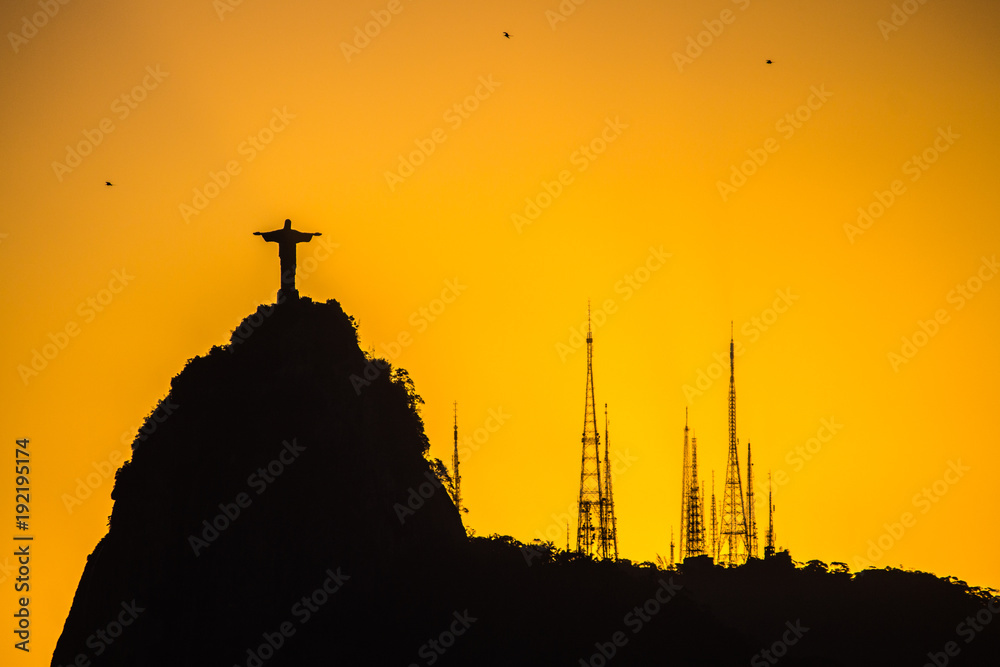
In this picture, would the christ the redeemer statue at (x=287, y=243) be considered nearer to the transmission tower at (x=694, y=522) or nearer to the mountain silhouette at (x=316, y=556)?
the mountain silhouette at (x=316, y=556)

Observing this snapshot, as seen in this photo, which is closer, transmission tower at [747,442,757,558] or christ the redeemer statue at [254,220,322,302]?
christ the redeemer statue at [254,220,322,302]

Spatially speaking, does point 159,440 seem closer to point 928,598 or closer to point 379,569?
point 379,569

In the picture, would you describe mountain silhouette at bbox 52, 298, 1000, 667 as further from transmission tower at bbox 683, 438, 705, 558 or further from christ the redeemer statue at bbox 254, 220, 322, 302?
transmission tower at bbox 683, 438, 705, 558

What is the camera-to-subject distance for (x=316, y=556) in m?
108

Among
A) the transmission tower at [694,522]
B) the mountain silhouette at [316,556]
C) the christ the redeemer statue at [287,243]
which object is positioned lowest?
the mountain silhouette at [316,556]

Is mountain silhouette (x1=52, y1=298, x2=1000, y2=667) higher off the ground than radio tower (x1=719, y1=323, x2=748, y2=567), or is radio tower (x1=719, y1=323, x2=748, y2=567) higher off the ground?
radio tower (x1=719, y1=323, x2=748, y2=567)

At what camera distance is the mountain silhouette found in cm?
10669

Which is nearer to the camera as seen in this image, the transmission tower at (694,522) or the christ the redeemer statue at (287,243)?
the christ the redeemer statue at (287,243)

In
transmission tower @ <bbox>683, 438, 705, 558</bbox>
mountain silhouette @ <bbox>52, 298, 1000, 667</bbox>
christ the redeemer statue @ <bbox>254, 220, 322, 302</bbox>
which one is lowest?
mountain silhouette @ <bbox>52, 298, 1000, 667</bbox>

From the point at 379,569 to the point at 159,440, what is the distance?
1486 cm

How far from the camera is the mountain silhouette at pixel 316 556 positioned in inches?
4200

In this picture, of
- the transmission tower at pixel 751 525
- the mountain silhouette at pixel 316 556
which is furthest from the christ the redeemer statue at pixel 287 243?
the transmission tower at pixel 751 525

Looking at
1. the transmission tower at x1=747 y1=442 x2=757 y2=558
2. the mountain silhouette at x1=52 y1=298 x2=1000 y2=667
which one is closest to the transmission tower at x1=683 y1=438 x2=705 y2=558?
the transmission tower at x1=747 y1=442 x2=757 y2=558

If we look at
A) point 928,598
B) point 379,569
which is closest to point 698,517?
point 928,598
